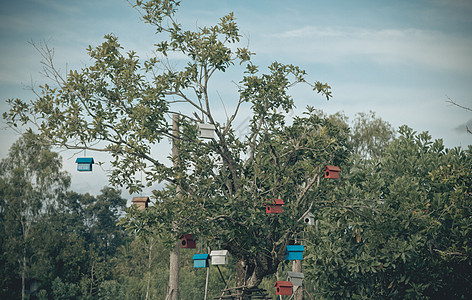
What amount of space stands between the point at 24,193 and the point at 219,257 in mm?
17062

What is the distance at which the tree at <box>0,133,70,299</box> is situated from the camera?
830 inches

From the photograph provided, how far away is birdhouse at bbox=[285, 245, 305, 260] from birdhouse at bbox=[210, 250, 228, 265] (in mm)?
1068

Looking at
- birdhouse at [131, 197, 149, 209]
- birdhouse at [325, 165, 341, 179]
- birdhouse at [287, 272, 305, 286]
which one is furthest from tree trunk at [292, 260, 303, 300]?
birdhouse at [131, 197, 149, 209]

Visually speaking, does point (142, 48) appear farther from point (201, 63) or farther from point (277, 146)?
point (277, 146)

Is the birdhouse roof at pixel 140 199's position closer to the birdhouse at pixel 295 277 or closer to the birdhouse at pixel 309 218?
the birdhouse at pixel 309 218

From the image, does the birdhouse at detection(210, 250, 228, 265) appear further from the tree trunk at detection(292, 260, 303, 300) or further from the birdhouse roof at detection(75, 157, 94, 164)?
the tree trunk at detection(292, 260, 303, 300)

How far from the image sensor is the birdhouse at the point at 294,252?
7.76m

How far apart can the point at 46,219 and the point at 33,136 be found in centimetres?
1606

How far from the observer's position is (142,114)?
7195 mm

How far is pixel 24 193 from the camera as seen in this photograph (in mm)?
21797

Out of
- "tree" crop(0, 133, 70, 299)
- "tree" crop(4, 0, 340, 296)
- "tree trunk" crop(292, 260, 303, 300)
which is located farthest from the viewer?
"tree" crop(0, 133, 70, 299)

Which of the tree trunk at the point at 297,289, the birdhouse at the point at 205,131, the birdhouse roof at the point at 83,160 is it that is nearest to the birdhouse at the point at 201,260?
the birdhouse at the point at 205,131

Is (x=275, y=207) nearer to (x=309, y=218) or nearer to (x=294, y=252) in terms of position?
(x=309, y=218)

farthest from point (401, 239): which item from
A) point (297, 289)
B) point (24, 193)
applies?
point (24, 193)
